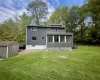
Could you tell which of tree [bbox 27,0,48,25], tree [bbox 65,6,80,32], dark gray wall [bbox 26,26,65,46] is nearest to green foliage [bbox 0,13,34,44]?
tree [bbox 27,0,48,25]

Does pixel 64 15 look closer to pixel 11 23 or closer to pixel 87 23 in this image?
pixel 87 23

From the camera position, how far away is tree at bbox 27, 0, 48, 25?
37.0m

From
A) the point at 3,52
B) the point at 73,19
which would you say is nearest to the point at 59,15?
the point at 73,19

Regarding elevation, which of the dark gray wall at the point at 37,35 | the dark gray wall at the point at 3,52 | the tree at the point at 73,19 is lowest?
the dark gray wall at the point at 3,52

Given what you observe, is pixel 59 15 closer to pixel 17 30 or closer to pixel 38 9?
pixel 38 9

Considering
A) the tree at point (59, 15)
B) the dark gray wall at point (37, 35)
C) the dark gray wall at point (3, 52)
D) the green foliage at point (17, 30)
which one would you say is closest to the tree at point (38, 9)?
the green foliage at point (17, 30)

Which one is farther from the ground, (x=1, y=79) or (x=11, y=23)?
(x=11, y=23)

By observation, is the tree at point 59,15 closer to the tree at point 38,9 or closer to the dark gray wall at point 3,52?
the tree at point 38,9

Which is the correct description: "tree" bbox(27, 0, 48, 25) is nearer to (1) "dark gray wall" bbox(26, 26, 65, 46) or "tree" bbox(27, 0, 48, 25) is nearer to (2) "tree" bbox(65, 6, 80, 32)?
(2) "tree" bbox(65, 6, 80, 32)

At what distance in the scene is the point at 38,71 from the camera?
8656 mm

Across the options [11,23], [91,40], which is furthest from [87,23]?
[11,23]

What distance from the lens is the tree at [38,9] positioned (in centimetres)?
3697

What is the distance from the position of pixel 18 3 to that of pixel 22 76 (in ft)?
18.0

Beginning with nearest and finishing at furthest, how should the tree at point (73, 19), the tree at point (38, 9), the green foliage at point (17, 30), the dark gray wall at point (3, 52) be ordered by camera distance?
the dark gray wall at point (3, 52) < the green foliage at point (17, 30) < the tree at point (73, 19) < the tree at point (38, 9)
